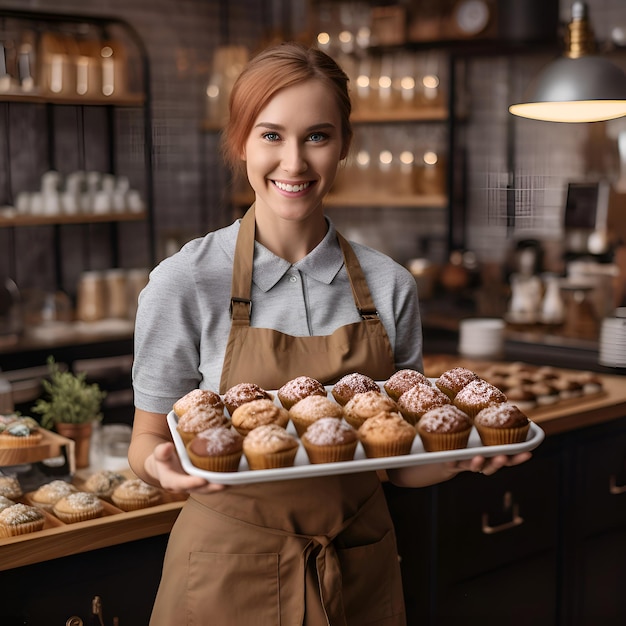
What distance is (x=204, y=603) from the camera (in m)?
1.77

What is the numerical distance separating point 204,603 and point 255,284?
62 cm

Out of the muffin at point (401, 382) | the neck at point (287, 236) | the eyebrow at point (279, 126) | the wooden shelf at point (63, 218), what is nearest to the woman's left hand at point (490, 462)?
the muffin at point (401, 382)

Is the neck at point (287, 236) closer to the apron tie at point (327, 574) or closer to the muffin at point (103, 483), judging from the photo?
the apron tie at point (327, 574)

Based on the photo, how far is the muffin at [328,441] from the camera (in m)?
1.63

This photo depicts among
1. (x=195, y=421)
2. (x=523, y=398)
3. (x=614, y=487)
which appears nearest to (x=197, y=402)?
(x=195, y=421)

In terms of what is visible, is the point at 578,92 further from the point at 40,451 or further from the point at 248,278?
the point at 40,451

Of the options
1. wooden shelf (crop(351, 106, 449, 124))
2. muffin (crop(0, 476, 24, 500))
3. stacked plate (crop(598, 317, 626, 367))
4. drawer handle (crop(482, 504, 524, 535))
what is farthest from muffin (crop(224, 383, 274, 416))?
wooden shelf (crop(351, 106, 449, 124))

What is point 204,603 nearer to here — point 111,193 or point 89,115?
point 111,193

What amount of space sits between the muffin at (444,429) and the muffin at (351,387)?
4.9 inches

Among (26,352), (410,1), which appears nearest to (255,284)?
(26,352)

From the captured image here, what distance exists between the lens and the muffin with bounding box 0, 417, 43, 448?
2244mm

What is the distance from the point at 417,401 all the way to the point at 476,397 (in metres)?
0.14

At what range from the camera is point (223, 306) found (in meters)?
1.84

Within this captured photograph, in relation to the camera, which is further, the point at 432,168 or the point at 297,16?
the point at 297,16
